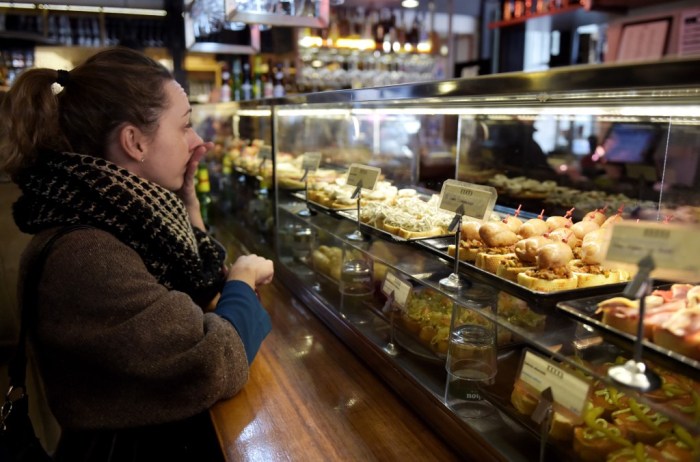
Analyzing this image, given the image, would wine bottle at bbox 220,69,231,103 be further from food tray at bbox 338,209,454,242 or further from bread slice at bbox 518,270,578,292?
bread slice at bbox 518,270,578,292

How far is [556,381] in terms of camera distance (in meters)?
1.00

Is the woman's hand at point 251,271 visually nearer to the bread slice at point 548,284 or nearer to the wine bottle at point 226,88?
the bread slice at point 548,284

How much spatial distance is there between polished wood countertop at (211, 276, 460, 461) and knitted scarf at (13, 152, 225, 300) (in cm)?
44

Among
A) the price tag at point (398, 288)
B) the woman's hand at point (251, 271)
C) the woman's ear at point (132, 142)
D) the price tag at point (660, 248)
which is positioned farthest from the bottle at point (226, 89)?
the price tag at point (660, 248)

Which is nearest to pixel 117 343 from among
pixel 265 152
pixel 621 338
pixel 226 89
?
pixel 621 338

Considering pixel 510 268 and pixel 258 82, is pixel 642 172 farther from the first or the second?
pixel 258 82

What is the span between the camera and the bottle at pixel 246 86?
17.3 ft

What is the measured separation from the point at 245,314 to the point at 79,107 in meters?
0.68

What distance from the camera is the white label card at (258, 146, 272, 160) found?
2802mm

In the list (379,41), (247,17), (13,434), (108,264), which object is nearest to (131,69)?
(108,264)

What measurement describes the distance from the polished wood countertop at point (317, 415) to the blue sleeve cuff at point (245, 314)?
159 millimetres

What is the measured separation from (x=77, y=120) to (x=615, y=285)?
1360 millimetres

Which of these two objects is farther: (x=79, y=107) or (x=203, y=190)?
(x=203, y=190)

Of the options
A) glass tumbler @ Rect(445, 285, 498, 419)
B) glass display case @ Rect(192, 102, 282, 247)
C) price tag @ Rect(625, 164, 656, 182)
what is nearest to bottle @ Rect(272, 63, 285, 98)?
glass display case @ Rect(192, 102, 282, 247)
